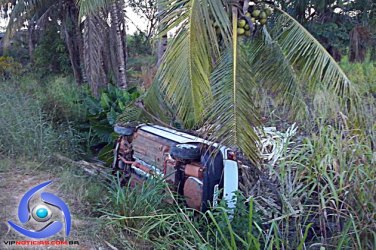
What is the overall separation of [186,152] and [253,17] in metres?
1.75

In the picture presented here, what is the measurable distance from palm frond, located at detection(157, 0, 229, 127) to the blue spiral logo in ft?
4.93

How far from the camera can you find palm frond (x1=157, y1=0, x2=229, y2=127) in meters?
3.79

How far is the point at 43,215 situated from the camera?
3.97 metres

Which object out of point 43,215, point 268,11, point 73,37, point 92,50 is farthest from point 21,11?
point 43,215

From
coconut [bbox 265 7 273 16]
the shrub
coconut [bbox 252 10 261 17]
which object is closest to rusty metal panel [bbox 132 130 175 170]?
coconut [bbox 252 10 261 17]

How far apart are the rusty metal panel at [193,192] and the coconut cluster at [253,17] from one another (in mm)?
1652

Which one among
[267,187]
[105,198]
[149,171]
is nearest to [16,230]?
[105,198]

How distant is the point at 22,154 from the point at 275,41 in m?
3.89

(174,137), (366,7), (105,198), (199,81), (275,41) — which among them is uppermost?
(366,7)

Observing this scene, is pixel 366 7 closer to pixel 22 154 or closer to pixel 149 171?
pixel 149 171

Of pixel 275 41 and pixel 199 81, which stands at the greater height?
pixel 275 41

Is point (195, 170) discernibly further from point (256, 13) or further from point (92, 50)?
point (92, 50)

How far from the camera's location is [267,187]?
4.37m

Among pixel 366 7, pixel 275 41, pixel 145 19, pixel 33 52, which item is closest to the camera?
pixel 275 41
